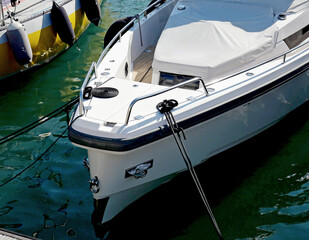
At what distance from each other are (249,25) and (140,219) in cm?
292

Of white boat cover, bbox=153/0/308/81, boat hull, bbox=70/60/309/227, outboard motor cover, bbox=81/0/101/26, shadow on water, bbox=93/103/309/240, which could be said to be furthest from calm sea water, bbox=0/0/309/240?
outboard motor cover, bbox=81/0/101/26

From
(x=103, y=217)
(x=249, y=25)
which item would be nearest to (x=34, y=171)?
(x=103, y=217)

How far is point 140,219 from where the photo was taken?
532cm

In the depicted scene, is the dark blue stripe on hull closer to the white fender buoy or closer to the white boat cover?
the white boat cover

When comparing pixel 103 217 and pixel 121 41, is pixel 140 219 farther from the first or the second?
pixel 121 41

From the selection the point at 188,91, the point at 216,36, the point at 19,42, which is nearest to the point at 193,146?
the point at 188,91

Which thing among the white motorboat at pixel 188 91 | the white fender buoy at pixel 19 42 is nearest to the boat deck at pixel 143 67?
the white motorboat at pixel 188 91

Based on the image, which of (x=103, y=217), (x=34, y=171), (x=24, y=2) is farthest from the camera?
(x=24, y=2)

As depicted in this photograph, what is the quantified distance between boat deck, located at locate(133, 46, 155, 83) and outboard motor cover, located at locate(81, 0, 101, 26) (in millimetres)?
3531

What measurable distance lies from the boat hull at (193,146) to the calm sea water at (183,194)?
329mm

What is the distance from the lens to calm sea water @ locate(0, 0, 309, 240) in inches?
202

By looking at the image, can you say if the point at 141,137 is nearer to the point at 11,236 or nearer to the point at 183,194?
the point at 183,194

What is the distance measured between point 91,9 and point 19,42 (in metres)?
2.52

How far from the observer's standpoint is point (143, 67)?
21.4 ft
